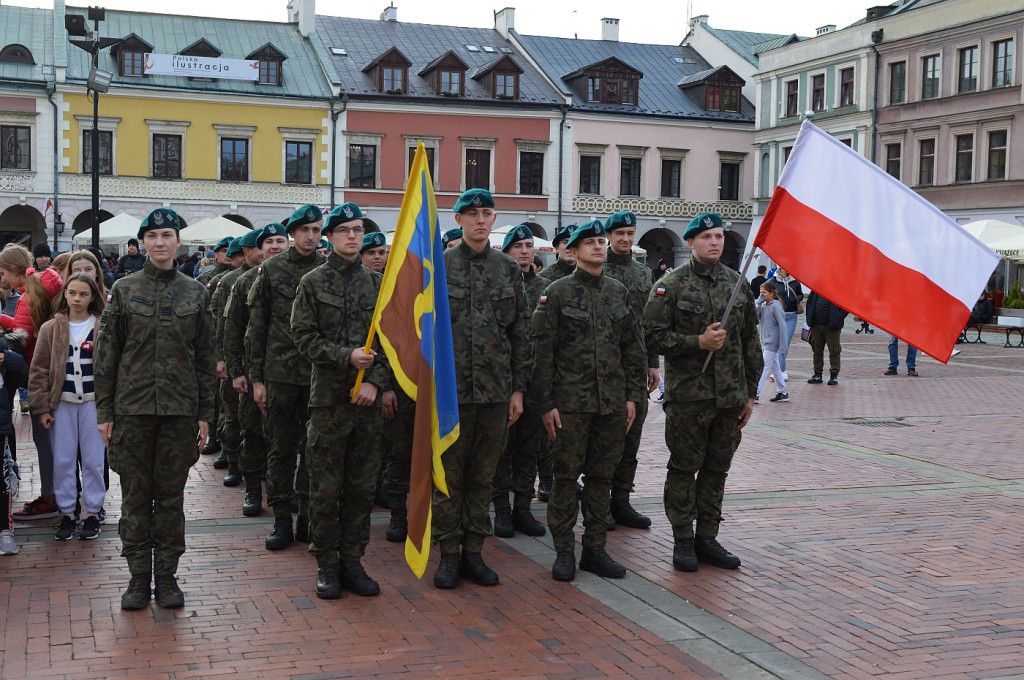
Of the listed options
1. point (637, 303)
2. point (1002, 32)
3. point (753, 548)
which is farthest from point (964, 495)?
point (1002, 32)

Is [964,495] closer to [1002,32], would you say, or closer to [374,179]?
[1002,32]

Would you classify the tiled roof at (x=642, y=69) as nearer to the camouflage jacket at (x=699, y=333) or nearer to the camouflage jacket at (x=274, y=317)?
the camouflage jacket at (x=274, y=317)

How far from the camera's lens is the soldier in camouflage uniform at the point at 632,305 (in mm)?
7930

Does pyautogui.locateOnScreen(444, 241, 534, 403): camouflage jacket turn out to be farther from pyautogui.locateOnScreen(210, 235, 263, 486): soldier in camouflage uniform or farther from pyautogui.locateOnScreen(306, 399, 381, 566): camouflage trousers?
pyautogui.locateOnScreen(210, 235, 263, 486): soldier in camouflage uniform

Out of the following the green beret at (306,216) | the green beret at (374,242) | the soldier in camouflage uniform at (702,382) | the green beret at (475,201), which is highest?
the green beret at (475,201)

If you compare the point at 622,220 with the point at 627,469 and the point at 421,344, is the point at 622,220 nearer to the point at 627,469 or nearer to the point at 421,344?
the point at 627,469

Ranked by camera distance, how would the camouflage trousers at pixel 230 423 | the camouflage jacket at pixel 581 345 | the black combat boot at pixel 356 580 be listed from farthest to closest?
the camouflage trousers at pixel 230 423
the camouflage jacket at pixel 581 345
the black combat boot at pixel 356 580

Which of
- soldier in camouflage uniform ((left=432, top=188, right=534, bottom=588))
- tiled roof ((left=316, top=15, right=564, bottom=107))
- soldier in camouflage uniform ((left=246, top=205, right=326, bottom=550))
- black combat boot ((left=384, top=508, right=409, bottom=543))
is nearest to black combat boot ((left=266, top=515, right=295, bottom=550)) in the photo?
soldier in camouflage uniform ((left=246, top=205, right=326, bottom=550))

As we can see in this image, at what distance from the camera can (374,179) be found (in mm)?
43188

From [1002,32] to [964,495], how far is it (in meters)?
33.2

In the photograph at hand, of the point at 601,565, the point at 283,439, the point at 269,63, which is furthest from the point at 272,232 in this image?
the point at 269,63

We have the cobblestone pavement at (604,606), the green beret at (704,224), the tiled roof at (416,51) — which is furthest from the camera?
the tiled roof at (416,51)

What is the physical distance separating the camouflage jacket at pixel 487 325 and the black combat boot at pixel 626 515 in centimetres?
175

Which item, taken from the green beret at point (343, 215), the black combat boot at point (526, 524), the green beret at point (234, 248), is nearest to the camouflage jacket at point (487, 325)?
the green beret at point (343, 215)
